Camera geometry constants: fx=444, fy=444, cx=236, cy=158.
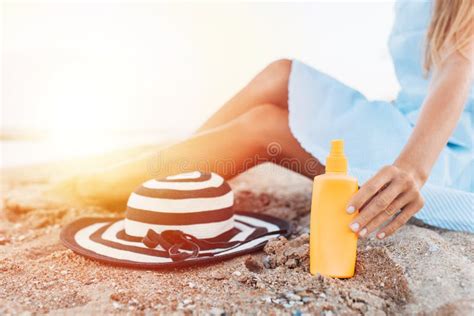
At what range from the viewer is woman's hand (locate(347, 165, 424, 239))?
38.2 inches

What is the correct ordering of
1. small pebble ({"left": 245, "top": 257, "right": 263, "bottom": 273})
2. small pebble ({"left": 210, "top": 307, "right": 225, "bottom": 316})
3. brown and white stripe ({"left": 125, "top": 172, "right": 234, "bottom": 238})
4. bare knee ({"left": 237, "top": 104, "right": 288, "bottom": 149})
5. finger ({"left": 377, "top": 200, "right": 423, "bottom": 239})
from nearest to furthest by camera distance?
small pebble ({"left": 210, "top": 307, "right": 225, "bottom": 316}) → finger ({"left": 377, "top": 200, "right": 423, "bottom": 239}) → small pebble ({"left": 245, "top": 257, "right": 263, "bottom": 273}) → brown and white stripe ({"left": 125, "top": 172, "right": 234, "bottom": 238}) → bare knee ({"left": 237, "top": 104, "right": 288, "bottom": 149})

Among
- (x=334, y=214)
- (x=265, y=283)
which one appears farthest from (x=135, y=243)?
(x=334, y=214)

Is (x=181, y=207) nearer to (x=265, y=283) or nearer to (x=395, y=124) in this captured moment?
(x=265, y=283)

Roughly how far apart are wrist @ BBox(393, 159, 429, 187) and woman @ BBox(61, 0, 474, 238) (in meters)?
0.12

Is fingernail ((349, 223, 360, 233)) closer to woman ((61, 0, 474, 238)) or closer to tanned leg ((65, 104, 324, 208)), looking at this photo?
woman ((61, 0, 474, 238))

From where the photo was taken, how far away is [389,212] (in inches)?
39.5

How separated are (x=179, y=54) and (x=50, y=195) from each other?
98.7 inches

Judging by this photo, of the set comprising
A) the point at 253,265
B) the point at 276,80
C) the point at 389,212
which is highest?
the point at 276,80

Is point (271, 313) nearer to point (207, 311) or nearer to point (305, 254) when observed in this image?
point (207, 311)

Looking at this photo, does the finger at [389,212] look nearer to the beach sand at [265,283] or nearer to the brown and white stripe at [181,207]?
the beach sand at [265,283]

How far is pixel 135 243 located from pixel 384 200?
0.76m

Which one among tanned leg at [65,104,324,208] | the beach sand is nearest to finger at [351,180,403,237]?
the beach sand

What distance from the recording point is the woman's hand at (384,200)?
0.97m

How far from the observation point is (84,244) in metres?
1.37
